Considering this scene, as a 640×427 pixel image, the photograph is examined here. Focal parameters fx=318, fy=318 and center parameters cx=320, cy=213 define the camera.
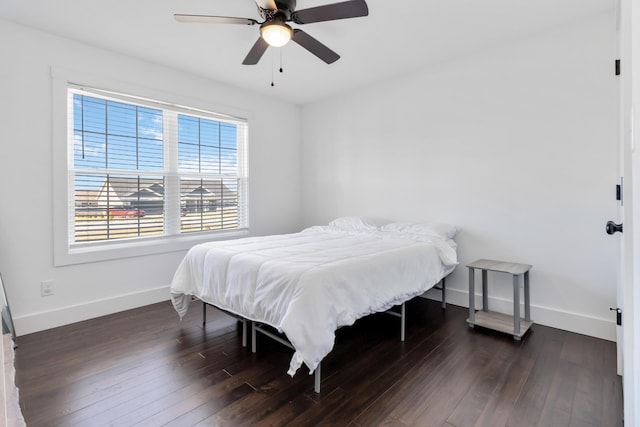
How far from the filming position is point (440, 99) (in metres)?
3.53

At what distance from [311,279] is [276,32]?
1.63 meters

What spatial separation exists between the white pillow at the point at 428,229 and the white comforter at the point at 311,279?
0.34ft

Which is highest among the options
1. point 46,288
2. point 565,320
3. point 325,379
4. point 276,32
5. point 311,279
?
point 276,32

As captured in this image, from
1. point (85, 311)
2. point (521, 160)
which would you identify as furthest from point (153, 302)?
point (521, 160)

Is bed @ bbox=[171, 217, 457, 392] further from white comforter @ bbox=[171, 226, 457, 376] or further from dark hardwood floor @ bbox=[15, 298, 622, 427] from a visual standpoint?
dark hardwood floor @ bbox=[15, 298, 622, 427]

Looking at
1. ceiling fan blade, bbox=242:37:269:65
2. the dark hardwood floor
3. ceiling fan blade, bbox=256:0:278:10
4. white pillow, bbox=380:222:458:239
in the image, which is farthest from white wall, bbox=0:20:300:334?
white pillow, bbox=380:222:458:239

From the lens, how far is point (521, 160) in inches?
118

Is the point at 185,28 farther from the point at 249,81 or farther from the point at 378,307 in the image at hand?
the point at 378,307

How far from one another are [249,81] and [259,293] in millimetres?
2906

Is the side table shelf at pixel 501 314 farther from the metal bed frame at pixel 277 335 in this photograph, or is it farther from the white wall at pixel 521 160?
the metal bed frame at pixel 277 335

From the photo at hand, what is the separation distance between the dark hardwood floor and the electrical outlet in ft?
1.12

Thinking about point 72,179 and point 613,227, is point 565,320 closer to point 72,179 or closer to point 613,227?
point 613,227

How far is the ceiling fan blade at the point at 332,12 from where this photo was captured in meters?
1.91

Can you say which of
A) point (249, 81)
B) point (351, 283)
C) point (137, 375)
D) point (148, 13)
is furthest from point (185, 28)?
point (137, 375)
